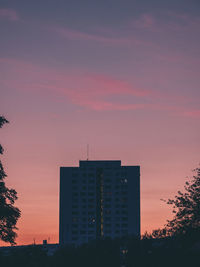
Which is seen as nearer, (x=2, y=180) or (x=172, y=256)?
(x=2, y=180)

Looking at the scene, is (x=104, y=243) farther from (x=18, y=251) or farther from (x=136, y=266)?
(x=18, y=251)

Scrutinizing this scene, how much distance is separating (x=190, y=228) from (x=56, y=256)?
11.3 m

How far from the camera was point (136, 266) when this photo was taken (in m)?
37.8

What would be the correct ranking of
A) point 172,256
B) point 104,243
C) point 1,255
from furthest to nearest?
point 104,243
point 1,255
point 172,256

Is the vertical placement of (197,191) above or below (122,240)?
above

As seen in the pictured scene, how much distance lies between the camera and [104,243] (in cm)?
4241

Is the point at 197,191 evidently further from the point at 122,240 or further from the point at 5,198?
the point at 5,198

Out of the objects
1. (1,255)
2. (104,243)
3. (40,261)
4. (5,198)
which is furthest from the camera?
(40,261)

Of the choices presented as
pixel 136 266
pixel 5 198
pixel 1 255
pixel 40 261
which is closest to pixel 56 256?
pixel 40 261

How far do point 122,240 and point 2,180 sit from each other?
11.9m

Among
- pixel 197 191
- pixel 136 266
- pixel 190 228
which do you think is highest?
pixel 197 191

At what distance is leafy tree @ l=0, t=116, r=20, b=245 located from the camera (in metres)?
33.8

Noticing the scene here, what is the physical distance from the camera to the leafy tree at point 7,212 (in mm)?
33750

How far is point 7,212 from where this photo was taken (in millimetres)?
33750
